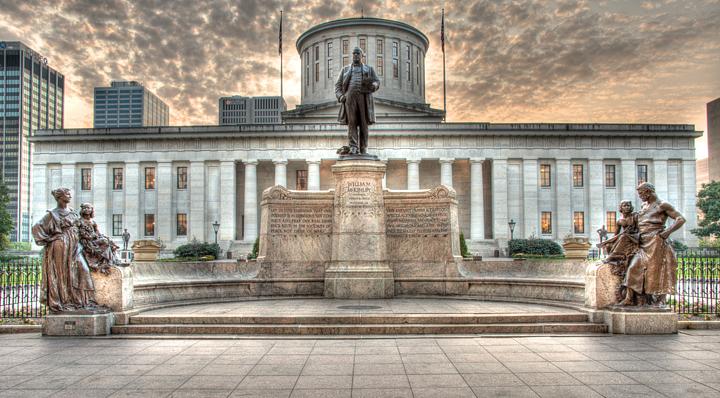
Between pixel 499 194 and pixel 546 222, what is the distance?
20.0 ft

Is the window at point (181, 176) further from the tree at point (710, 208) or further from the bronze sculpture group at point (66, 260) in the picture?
the tree at point (710, 208)

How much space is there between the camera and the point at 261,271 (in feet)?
48.7

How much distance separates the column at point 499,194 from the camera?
2325 inches

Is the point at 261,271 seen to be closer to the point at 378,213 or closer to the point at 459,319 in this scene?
the point at 378,213

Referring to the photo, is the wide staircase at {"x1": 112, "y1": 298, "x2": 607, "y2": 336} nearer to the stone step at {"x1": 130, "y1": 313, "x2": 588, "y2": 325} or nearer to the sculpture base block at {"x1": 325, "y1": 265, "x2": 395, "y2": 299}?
the stone step at {"x1": 130, "y1": 313, "x2": 588, "y2": 325}

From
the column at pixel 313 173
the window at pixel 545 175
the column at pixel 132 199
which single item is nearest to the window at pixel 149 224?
the column at pixel 132 199

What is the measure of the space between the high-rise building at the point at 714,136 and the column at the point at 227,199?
150654 mm

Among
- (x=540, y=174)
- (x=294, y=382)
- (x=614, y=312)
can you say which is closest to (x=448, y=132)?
(x=540, y=174)

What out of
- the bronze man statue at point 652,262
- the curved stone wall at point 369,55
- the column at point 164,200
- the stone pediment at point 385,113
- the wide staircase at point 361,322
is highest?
the curved stone wall at point 369,55

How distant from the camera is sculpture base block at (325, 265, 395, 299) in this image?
1410cm

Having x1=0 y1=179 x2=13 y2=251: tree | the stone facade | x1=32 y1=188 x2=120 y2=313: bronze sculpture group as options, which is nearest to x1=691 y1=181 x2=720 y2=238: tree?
the stone facade

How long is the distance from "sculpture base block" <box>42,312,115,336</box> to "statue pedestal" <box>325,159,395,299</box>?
18.6 feet

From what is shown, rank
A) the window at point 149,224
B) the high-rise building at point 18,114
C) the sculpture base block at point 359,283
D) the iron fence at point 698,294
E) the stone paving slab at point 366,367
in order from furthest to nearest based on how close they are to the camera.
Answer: the high-rise building at point 18,114 < the window at point 149,224 < the sculpture base block at point 359,283 < the iron fence at point 698,294 < the stone paving slab at point 366,367

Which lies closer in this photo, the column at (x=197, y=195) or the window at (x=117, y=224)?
the column at (x=197, y=195)
